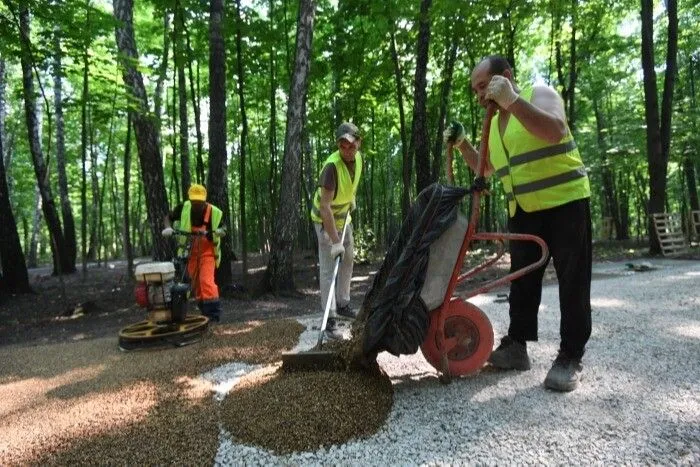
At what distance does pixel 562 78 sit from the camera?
50.1 ft

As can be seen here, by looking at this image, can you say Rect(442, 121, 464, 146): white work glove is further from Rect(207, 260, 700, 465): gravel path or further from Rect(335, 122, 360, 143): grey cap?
Rect(207, 260, 700, 465): gravel path

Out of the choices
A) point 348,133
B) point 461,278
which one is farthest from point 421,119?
point 461,278

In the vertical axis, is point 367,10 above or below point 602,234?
above

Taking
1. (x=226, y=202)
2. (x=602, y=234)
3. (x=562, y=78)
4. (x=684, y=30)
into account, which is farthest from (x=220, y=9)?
(x=602, y=234)

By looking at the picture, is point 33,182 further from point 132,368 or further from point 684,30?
point 684,30

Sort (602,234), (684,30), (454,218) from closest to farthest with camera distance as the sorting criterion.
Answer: (454,218)
(684,30)
(602,234)

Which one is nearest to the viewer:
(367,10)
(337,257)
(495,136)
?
(495,136)

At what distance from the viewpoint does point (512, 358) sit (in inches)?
111

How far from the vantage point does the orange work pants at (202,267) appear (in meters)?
5.24

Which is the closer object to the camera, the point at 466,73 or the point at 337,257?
the point at 337,257

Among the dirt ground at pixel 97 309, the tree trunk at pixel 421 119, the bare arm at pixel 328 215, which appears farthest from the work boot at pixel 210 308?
the tree trunk at pixel 421 119

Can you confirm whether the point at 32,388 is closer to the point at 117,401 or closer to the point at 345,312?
the point at 117,401

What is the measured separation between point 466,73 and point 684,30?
10298 millimetres

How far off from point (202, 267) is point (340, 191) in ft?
6.76
